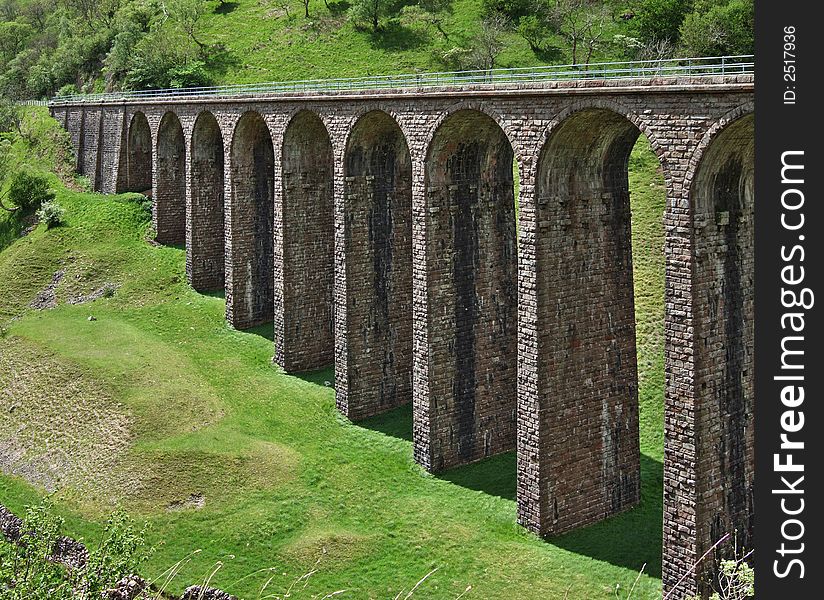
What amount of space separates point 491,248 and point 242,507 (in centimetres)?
1442

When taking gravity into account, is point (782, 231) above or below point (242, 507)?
above

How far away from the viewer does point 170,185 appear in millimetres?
67625

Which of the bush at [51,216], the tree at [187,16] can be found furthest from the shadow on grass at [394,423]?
the tree at [187,16]

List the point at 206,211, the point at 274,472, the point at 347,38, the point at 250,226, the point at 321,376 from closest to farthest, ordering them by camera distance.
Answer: the point at 274,472, the point at 321,376, the point at 250,226, the point at 206,211, the point at 347,38

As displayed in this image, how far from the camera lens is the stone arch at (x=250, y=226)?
54.0 metres

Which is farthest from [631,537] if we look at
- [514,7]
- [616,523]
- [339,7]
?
[339,7]

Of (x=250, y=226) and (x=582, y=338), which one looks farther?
(x=250, y=226)

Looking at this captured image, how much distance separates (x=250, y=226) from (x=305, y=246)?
7.18m

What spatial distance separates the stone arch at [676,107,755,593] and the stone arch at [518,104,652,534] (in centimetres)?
562

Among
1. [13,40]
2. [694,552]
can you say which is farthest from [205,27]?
[694,552]

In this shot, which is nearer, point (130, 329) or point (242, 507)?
point (242, 507)

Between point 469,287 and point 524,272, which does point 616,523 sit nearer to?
point 524,272

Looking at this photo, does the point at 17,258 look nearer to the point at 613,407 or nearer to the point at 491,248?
the point at 491,248

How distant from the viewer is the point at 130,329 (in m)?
54.2
